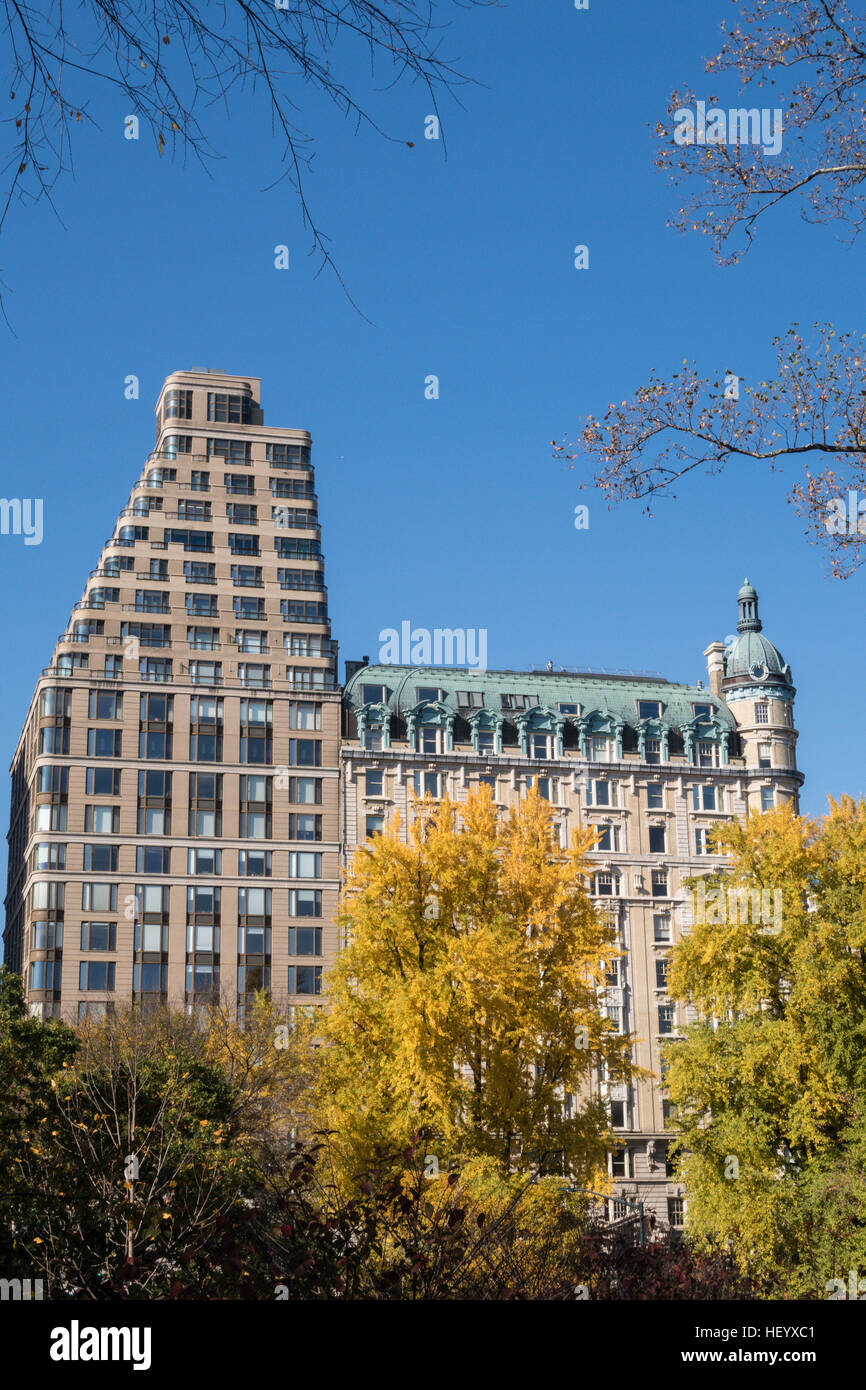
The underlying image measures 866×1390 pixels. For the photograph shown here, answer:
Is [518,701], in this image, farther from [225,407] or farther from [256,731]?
[225,407]

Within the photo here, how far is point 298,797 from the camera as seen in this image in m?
86.8

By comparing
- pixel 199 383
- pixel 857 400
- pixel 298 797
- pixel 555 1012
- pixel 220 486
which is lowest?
pixel 555 1012

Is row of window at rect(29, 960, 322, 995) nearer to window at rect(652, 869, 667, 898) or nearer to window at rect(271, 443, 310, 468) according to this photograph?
window at rect(652, 869, 667, 898)

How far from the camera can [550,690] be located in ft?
312

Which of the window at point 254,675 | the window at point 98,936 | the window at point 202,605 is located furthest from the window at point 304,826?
the window at point 202,605

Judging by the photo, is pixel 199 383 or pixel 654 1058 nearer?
pixel 654 1058

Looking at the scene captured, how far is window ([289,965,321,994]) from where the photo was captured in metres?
82.2

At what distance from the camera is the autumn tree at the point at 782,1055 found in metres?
38.1

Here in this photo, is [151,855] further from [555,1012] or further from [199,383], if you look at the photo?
[555,1012]

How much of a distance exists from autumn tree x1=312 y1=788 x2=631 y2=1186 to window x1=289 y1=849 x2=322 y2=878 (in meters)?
43.2

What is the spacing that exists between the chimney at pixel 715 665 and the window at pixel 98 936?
42.9m

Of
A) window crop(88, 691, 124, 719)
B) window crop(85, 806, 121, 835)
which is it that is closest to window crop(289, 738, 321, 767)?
window crop(88, 691, 124, 719)
